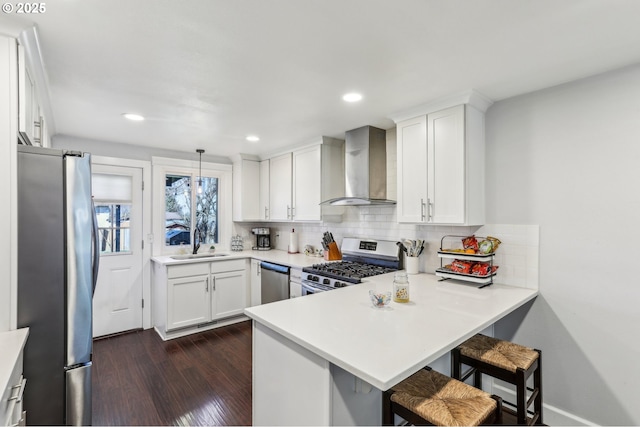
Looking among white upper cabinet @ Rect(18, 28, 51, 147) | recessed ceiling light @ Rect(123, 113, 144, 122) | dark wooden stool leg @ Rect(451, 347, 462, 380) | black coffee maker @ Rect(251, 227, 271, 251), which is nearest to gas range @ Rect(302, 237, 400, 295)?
dark wooden stool leg @ Rect(451, 347, 462, 380)

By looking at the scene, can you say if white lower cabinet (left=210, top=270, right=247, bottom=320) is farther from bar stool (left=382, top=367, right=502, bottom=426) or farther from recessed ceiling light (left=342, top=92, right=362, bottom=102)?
bar stool (left=382, top=367, right=502, bottom=426)

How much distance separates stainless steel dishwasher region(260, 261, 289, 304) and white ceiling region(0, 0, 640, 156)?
1.78m

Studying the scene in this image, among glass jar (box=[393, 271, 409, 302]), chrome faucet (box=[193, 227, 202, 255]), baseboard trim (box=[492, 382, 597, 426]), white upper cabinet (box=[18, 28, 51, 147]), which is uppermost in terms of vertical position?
white upper cabinet (box=[18, 28, 51, 147])

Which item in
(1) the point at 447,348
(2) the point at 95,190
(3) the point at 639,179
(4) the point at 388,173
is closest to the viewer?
(1) the point at 447,348

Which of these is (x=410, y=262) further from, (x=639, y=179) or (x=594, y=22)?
(x=594, y=22)

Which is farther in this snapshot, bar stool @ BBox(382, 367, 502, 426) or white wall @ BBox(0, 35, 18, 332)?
white wall @ BBox(0, 35, 18, 332)

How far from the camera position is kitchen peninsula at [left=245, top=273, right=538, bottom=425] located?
1.20 metres

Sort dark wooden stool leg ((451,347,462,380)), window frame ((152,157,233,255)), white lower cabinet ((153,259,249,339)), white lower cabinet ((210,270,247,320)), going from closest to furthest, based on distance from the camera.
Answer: dark wooden stool leg ((451,347,462,380))
white lower cabinet ((153,259,249,339))
white lower cabinet ((210,270,247,320))
window frame ((152,157,233,255))

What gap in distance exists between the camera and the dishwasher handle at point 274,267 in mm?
3435

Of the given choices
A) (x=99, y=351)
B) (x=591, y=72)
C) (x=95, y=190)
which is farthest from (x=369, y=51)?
(x=99, y=351)

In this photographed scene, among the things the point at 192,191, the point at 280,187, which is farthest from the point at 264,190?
the point at 192,191

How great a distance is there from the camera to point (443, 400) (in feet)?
4.43

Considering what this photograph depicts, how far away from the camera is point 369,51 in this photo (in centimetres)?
165

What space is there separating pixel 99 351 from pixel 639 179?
15.5ft
